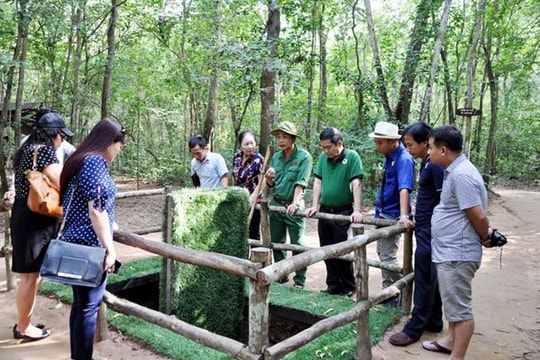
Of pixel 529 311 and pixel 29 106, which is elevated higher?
pixel 29 106

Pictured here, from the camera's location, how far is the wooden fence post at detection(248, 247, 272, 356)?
2.34 meters

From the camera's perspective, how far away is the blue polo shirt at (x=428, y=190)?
134 inches

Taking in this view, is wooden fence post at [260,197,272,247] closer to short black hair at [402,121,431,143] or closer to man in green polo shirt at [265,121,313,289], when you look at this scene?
man in green polo shirt at [265,121,313,289]

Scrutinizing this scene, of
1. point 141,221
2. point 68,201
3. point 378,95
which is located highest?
point 378,95

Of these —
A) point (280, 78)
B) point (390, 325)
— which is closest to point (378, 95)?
point (280, 78)

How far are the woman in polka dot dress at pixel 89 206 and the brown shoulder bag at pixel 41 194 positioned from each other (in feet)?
1.48

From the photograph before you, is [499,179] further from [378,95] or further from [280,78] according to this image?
[280,78]

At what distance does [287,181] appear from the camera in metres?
4.98

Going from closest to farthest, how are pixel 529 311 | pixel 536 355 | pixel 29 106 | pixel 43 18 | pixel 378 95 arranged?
pixel 536 355
pixel 529 311
pixel 43 18
pixel 378 95
pixel 29 106

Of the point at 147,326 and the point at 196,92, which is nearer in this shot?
the point at 147,326

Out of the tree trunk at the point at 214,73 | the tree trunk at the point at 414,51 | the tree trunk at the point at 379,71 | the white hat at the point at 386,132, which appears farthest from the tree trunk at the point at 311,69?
the white hat at the point at 386,132

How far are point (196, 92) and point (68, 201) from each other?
1198cm

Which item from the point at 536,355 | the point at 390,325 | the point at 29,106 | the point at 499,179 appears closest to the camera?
the point at 536,355

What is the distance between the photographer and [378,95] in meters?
11.0
